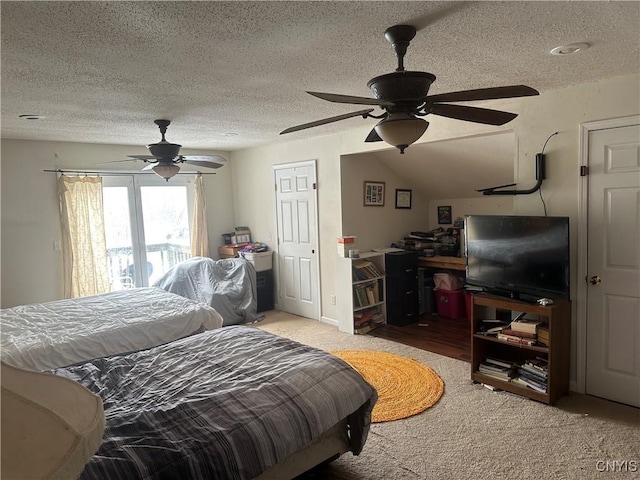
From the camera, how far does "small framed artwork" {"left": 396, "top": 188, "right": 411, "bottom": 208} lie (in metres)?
5.72

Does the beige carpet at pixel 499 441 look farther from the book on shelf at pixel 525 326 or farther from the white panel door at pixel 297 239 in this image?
the white panel door at pixel 297 239

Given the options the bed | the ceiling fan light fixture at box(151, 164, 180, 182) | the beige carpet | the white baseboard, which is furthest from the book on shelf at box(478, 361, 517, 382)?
the ceiling fan light fixture at box(151, 164, 180, 182)

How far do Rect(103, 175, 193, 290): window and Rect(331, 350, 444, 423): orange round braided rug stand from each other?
3113mm

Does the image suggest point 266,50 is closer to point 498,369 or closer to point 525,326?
point 525,326

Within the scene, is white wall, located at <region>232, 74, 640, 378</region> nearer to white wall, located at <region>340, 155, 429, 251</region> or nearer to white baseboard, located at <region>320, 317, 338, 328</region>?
white wall, located at <region>340, 155, 429, 251</region>

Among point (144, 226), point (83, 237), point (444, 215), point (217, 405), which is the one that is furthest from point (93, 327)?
point (444, 215)

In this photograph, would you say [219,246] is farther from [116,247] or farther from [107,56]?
[107,56]

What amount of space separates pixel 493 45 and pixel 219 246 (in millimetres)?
5137

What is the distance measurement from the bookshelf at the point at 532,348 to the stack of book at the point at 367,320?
1675 millimetres

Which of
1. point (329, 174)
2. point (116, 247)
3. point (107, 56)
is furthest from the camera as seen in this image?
point (116, 247)

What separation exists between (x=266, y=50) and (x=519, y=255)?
241 cm

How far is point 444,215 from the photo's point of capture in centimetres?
596

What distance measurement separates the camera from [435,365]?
3.93 meters

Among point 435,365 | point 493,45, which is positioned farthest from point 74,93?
point 435,365
